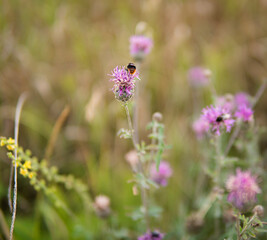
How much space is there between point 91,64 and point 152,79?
63 centimetres

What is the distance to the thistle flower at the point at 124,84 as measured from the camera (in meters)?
1.20

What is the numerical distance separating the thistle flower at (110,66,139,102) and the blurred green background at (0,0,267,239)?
95cm

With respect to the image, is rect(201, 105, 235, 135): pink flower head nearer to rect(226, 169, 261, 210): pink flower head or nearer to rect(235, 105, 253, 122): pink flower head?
rect(235, 105, 253, 122): pink flower head

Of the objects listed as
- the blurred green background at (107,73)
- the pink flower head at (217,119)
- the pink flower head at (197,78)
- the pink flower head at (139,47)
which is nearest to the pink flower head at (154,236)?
the pink flower head at (217,119)

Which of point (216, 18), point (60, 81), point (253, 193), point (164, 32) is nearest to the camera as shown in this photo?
point (253, 193)

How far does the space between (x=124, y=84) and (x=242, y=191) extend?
757mm

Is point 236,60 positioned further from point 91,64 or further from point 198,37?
point 91,64

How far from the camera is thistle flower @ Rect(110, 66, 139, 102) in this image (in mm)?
1203

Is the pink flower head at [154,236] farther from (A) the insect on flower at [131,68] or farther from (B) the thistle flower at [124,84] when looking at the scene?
(A) the insect on flower at [131,68]

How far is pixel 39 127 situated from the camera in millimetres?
2557

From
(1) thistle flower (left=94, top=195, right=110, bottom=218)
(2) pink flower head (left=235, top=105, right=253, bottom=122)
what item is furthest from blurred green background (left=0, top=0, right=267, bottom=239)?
(2) pink flower head (left=235, top=105, right=253, bottom=122)

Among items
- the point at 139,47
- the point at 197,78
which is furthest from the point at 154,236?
the point at 197,78

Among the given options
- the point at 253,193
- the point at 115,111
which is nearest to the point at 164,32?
the point at 115,111

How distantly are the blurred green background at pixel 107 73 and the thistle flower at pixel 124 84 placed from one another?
953 millimetres
